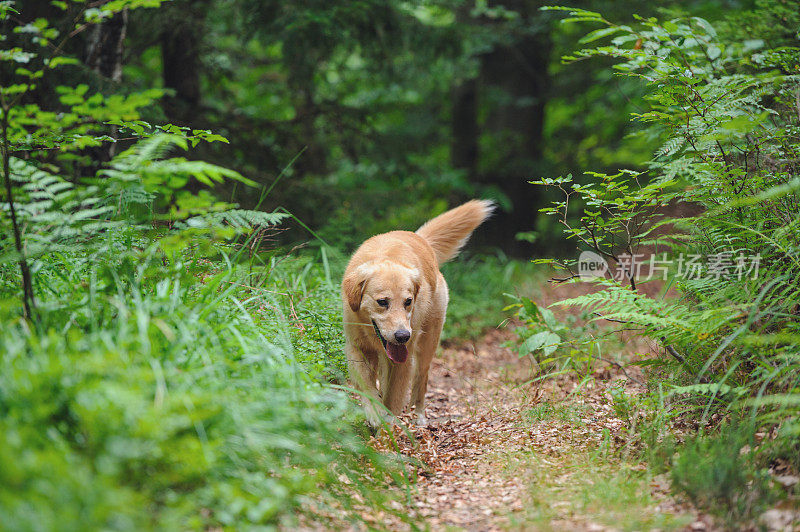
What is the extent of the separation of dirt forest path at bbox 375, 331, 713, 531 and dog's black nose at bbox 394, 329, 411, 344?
0.63 meters

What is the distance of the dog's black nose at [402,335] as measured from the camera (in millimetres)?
3707

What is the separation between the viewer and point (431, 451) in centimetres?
361

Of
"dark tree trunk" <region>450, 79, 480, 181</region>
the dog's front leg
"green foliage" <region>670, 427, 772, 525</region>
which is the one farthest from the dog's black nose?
"dark tree trunk" <region>450, 79, 480, 181</region>

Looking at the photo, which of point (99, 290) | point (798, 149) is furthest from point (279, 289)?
point (798, 149)

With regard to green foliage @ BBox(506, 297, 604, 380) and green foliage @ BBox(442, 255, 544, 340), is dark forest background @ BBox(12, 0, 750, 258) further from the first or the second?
green foliage @ BBox(506, 297, 604, 380)

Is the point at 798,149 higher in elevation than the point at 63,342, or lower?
higher

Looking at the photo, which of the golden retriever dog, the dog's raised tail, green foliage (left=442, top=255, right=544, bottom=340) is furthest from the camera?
green foliage (left=442, top=255, right=544, bottom=340)

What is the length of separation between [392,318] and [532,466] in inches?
49.1

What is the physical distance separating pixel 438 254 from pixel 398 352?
154 centimetres

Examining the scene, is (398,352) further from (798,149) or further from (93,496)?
(798,149)

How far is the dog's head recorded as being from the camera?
12.4ft

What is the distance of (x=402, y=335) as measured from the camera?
3.71m

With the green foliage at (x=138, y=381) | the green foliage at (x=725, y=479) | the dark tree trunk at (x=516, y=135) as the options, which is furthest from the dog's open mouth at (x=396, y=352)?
the dark tree trunk at (x=516, y=135)

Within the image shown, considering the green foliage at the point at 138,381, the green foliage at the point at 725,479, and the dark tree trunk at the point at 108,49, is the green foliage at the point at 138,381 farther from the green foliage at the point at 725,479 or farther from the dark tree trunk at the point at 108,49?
the dark tree trunk at the point at 108,49
